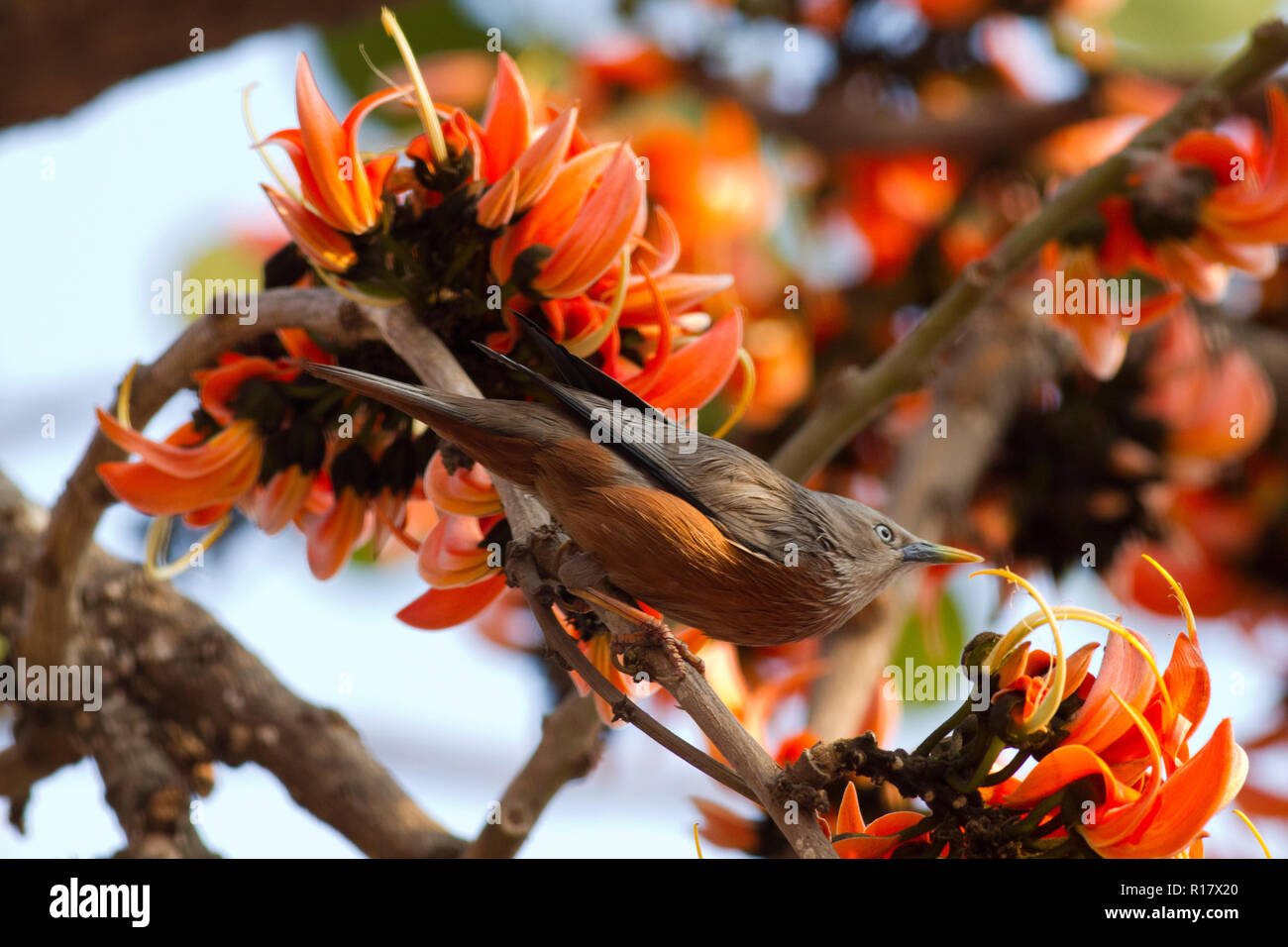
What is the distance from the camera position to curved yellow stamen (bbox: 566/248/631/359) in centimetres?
120

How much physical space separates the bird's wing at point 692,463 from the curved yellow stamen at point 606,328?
0.14m

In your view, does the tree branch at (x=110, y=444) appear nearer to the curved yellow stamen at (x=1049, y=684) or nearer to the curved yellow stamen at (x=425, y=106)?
the curved yellow stamen at (x=425, y=106)

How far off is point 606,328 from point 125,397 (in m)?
0.57

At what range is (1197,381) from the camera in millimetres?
2533

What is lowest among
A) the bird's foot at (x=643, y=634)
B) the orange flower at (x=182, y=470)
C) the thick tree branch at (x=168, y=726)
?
the thick tree branch at (x=168, y=726)

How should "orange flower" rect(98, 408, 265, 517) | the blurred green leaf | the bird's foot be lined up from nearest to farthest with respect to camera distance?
the bird's foot
"orange flower" rect(98, 408, 265, 517)
the blurred green leaf

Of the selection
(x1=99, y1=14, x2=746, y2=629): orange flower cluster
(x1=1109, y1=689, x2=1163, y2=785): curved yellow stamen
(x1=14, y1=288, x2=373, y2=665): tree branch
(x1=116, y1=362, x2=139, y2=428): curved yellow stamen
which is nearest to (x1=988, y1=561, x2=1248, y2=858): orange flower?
(x1=1109, y1=689, x2=1163, y2=785): curved yellow stamen

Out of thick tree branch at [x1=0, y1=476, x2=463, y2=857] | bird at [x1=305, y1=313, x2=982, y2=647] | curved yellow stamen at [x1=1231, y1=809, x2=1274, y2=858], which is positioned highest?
bird at [x1=305, y1=313, x2=982, y2=647]

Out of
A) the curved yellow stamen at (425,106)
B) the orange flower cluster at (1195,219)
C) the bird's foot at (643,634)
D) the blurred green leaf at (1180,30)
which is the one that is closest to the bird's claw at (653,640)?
the bird's foot at (643,634)

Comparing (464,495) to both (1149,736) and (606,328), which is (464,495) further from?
(1149,736)

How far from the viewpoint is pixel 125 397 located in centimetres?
138

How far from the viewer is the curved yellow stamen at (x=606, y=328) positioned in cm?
120

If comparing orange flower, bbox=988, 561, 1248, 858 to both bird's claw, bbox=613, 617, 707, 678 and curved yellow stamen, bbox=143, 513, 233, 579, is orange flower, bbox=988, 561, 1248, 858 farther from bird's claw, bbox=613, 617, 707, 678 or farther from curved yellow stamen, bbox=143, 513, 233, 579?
curved yellow stamen, bbox=143, 513, 233, 579

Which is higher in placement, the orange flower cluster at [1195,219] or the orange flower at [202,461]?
the orange flower cluster at [1195,219]
